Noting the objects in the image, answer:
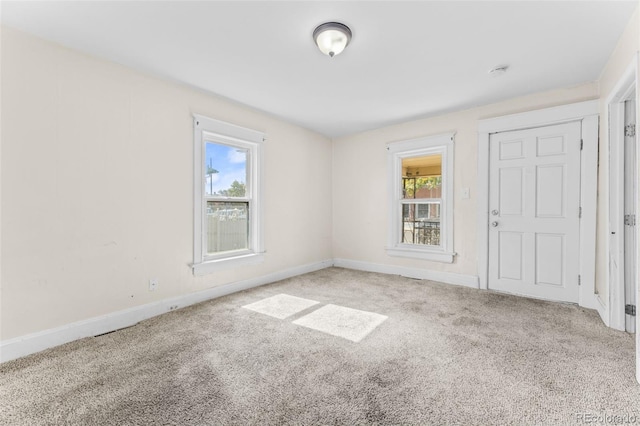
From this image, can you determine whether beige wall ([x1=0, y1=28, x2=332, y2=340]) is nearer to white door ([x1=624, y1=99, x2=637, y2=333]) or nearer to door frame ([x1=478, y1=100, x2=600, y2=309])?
door frame ([x1=478, y1=100, x2=600, y2=309])

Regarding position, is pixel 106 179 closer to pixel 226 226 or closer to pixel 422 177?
pixel 226 226

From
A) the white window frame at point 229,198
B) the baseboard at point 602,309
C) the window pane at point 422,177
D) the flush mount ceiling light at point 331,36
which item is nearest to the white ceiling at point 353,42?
the flush mount ceiling light at point 331,36

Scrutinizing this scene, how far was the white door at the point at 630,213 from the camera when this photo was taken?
2405mm

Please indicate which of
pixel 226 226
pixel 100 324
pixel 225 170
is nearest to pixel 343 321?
pixel 226 226

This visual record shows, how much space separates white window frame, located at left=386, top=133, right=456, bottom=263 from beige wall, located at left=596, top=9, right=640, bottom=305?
1479mm

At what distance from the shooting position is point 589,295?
3.00 m

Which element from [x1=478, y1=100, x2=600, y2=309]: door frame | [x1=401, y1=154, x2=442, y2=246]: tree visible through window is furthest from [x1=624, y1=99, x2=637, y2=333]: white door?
[x1=401, y1=154, x2=442, y2=246]: tree visible through window

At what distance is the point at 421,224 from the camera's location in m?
4.46

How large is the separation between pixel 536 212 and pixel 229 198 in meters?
3.74

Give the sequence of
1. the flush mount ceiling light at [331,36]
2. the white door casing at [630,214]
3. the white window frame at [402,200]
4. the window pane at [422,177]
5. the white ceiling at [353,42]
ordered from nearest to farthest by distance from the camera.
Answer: the white ceiling at [353,42] → the flush mount ceiling light at [331,36] → the white door casing at [630,214] → the white window frame at [402,200] → the window pane at [422,177]

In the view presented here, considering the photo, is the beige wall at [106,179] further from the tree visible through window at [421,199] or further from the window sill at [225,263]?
the tree visible through window at [421,199]

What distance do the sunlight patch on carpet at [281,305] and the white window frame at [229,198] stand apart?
684mm

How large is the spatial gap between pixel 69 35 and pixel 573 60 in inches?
167

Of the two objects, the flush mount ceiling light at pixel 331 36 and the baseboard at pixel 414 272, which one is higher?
the flush mount ceiling light at pixel 331 36
